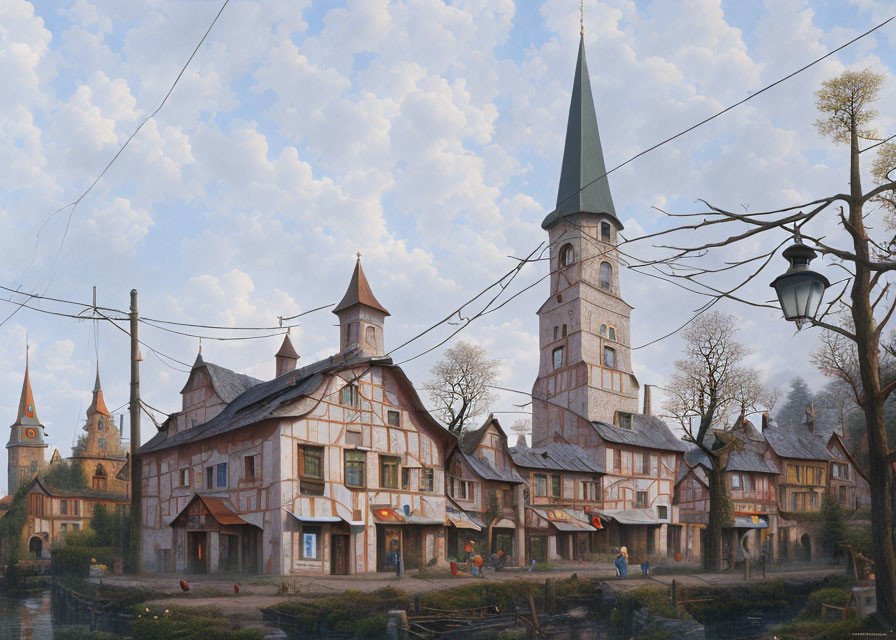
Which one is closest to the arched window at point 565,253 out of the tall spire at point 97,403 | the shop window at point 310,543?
the shop window at point 310,543

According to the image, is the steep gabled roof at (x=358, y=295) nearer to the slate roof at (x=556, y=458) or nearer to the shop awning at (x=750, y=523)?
the slate roof at (x=556, y=458)

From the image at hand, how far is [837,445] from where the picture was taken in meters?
64.2

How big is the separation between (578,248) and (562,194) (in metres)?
5.38

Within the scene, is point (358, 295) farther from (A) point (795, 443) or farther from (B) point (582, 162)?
(A) point (795, 443)

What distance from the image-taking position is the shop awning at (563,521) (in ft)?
149

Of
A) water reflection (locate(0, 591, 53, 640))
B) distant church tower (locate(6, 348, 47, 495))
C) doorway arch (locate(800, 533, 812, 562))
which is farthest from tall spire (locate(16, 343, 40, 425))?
doorway arch (locate(800, 533, 812, 562))

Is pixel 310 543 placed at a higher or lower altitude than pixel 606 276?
lower

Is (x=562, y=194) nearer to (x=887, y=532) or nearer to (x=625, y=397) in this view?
(x=625, y=397)

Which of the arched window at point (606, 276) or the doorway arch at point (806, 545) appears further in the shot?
the doorway arch at point (806, 545)

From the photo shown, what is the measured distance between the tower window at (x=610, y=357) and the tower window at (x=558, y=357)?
286cm

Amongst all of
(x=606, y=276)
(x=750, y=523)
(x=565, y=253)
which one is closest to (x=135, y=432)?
(x=565, y=253)

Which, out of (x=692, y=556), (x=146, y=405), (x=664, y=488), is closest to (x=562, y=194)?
(x=664, y=488)

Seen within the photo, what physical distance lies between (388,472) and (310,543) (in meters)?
5.01

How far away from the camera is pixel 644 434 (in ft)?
186
